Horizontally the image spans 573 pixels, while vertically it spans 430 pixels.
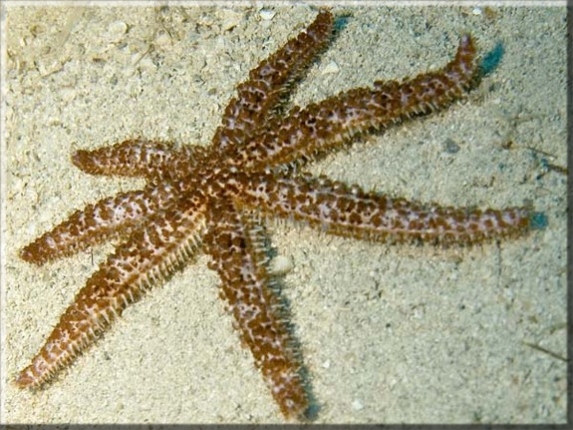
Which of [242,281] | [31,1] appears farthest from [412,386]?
[31,1]

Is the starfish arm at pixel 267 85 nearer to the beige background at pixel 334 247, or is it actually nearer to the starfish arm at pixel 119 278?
the beige background at pixel 334 247

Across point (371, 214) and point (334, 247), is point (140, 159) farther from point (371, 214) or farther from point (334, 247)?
point (371, 214)

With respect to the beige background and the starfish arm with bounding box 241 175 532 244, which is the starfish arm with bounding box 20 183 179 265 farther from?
the starfish arm with bounding box 241 175 532 244

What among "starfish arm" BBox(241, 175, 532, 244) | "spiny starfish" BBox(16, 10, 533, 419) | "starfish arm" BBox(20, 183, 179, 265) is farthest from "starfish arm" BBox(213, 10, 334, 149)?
"starfish arm" BBox(20, 183, 179, 265)

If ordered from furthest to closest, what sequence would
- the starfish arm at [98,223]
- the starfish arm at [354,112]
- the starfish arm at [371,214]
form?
1. the starfish arm at [98,223]
2. the starfish arm at [354,112]
3. the starfish arm at [371,214]

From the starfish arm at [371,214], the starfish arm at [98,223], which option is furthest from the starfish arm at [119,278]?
the starfish arm at [371,214]

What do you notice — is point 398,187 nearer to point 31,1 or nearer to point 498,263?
point 498,263

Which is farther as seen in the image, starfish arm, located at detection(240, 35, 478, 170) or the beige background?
starfish arm, located at detection(240, 35, 478, 170)
